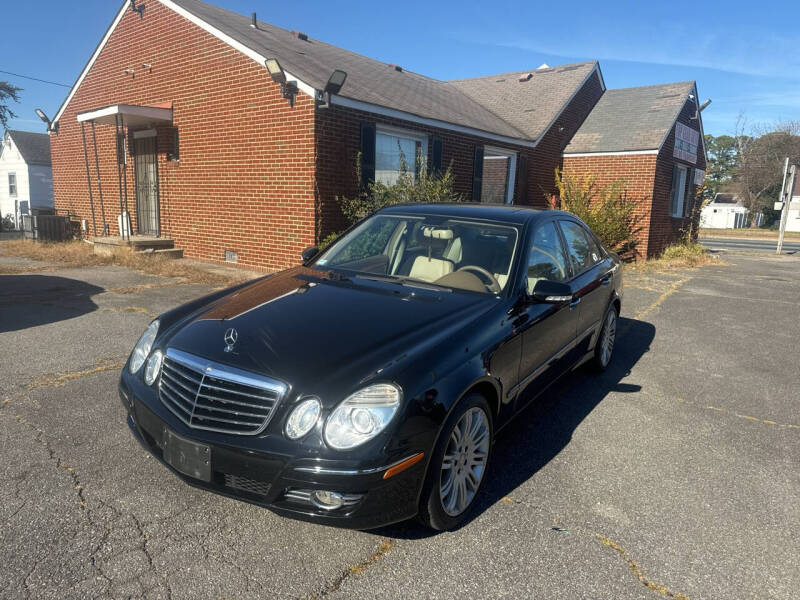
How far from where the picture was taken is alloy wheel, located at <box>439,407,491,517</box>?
255 cm

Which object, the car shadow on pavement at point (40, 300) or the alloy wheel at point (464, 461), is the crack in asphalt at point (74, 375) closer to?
the car shadow on pavement at point (40, 300)

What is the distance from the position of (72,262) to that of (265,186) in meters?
4.27

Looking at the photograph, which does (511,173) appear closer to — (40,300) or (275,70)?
(275,70)

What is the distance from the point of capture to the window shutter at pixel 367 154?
381 inches

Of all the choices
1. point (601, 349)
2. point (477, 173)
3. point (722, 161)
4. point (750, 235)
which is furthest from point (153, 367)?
point (722, 161)

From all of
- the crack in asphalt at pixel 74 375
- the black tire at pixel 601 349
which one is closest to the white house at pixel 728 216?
the black tire at pixel 601 349

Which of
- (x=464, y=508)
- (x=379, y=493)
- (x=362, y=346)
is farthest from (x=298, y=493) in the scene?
(x=464, y=508)

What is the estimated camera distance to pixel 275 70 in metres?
8.79

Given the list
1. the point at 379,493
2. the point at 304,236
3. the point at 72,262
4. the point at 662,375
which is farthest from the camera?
the point at 72,262

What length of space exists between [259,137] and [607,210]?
7.85 m

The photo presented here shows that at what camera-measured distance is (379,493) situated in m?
2.21

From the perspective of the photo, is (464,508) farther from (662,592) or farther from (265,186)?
(265,186)

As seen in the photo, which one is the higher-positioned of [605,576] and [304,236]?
[304,236]

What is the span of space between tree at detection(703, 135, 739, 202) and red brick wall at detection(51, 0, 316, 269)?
59.9 m
